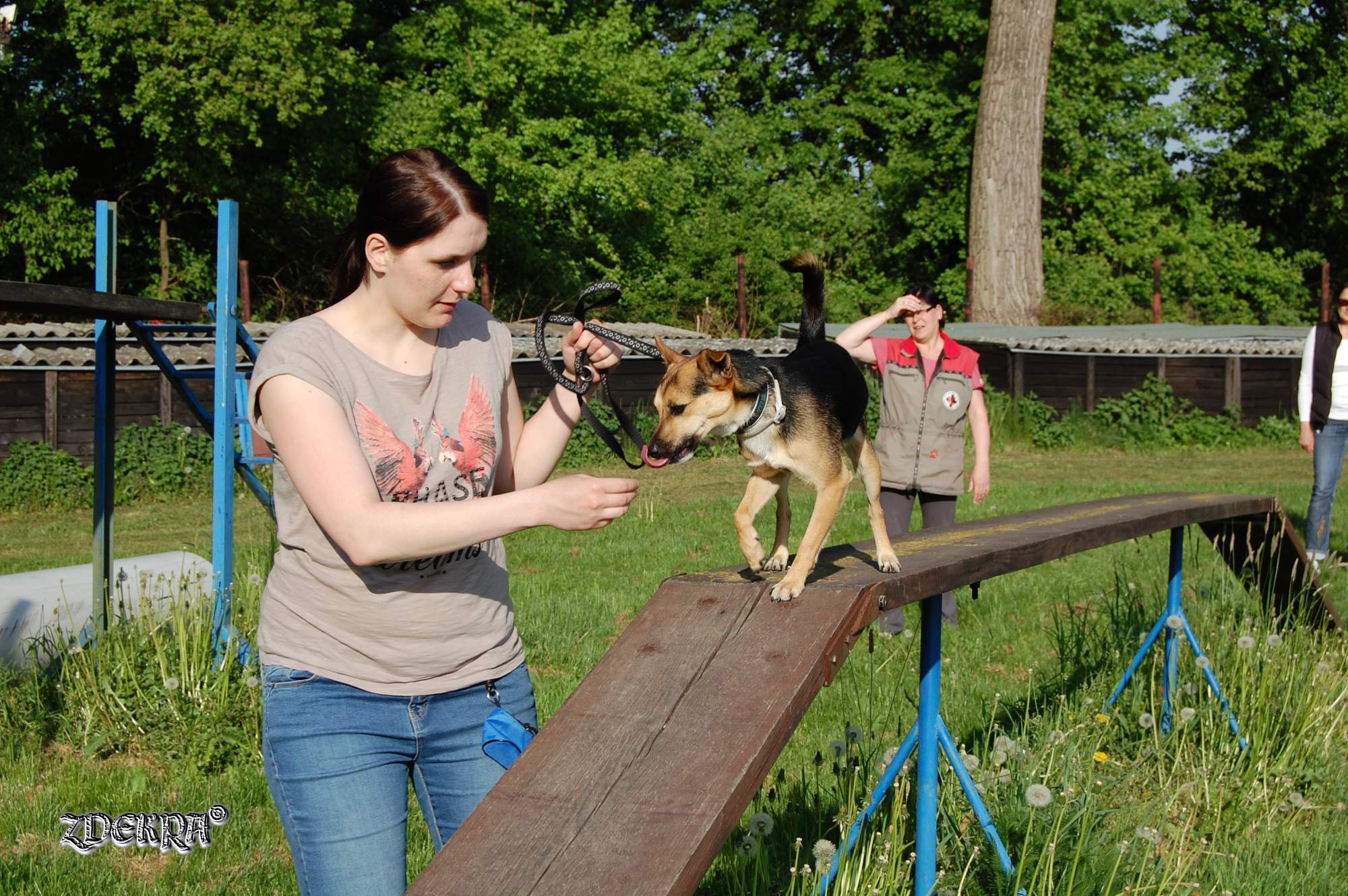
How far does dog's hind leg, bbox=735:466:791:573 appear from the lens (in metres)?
3.46

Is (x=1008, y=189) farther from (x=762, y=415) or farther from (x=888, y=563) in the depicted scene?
(x=888, y=563)

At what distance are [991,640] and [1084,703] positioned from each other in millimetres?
2353

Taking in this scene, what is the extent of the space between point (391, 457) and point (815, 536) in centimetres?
125

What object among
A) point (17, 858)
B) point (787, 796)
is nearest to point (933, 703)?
point (787, 796)

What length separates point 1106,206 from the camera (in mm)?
30016

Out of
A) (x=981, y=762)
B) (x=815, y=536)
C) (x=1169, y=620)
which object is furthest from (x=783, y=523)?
(x=1169, y=620)

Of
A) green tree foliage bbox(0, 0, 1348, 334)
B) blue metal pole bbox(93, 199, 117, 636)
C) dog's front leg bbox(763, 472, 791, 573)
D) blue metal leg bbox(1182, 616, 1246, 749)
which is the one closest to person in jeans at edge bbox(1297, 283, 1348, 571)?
blue metal leg bbox(1182, 616, 1246, 749)

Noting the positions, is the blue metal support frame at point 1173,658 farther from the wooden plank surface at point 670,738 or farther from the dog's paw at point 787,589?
the dog's paw at point 787,589

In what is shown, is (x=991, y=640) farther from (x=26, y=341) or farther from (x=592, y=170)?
(x=592, y=170)

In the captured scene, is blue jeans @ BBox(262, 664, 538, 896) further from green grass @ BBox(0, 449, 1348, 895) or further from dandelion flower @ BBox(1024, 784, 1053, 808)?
dandelion flower @ BBox(1024, 784, 1053, 808)

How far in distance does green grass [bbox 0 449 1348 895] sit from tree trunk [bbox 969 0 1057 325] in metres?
17.3

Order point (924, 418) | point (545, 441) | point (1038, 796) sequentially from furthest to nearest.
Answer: point (924, 418) → point (1038, 796) → point (545, 441)

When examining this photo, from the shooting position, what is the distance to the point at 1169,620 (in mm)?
4703

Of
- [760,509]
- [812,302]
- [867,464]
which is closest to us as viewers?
[760,509]
